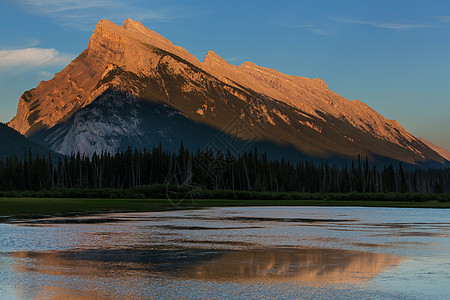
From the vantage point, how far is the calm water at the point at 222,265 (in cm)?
1725

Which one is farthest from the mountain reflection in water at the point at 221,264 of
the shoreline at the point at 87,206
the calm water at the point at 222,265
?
the shoreline at the point at 87,206

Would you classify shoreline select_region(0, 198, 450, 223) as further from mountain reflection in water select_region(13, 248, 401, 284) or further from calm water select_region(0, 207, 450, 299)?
mountain reflection in water select_region(13, 248, 401, 284)

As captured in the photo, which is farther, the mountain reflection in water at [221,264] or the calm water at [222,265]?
the mountain reflection in water at [221,264]

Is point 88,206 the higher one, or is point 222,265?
point 88,206

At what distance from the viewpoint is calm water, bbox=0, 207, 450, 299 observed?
17.2m

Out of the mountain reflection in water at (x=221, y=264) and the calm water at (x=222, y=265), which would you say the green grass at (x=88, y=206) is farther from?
the mountain reflection in water at (x=221, y=264)

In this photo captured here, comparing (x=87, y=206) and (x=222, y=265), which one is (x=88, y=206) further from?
(x=222, y=265)

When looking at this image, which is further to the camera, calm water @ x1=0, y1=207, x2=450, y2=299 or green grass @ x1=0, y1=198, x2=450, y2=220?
green grass @ x1=0, y1=198, x2=450, y2=220

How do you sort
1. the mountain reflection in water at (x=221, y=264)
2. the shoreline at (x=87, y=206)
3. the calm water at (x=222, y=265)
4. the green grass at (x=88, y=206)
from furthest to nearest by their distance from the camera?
the green grass at (x=88, y=206)
the shoreline at (x=87, y=206)
the mountain reflection in water at (x=221, y=264)
the calm water at (x=222, y=265)

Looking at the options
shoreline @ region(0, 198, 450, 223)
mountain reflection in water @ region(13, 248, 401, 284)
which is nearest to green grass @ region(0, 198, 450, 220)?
shoreline @ region(0, 198, 450, 223)

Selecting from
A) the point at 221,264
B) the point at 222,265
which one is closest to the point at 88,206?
the point at 221,264

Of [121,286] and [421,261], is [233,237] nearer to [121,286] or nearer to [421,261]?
[421,261]

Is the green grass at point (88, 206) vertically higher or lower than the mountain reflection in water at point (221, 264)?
higher

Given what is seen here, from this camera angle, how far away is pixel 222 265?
73.6 feet
